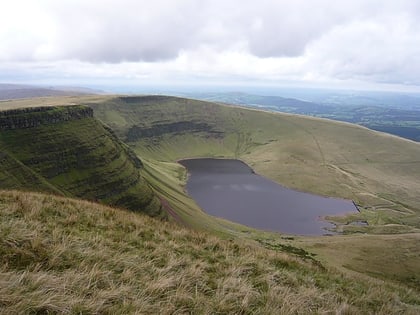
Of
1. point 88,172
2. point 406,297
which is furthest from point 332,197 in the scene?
point 406,297

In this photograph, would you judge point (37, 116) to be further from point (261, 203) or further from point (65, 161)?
point (261, 203)

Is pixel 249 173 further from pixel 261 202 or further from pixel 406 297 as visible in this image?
pixel 406 297

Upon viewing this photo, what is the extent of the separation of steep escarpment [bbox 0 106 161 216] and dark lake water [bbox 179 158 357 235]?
134 feet

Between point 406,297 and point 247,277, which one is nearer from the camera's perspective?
point 247,277

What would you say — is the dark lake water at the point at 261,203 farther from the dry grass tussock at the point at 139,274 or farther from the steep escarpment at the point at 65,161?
the dry grass tussock at the point at 139,274

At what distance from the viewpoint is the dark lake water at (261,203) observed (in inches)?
4577

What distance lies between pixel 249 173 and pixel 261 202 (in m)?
54.6

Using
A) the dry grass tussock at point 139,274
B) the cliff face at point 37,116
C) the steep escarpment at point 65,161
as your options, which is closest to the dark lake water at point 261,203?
the steep escarpment at point 65,161

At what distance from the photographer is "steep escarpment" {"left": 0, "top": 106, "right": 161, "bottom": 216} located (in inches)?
2929

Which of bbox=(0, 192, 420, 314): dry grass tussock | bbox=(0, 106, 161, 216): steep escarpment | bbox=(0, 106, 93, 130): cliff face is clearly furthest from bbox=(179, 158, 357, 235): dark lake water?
bbox=(0, 192, 420, 314): dry grass tussock

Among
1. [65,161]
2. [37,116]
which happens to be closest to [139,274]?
[65,161]

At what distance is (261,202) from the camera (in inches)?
5472

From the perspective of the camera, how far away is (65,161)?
82.8 m

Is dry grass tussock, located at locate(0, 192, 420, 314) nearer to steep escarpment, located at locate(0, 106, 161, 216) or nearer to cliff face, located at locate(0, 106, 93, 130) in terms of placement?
steep escarpment, located at locate(0, 106, 161, 216)
